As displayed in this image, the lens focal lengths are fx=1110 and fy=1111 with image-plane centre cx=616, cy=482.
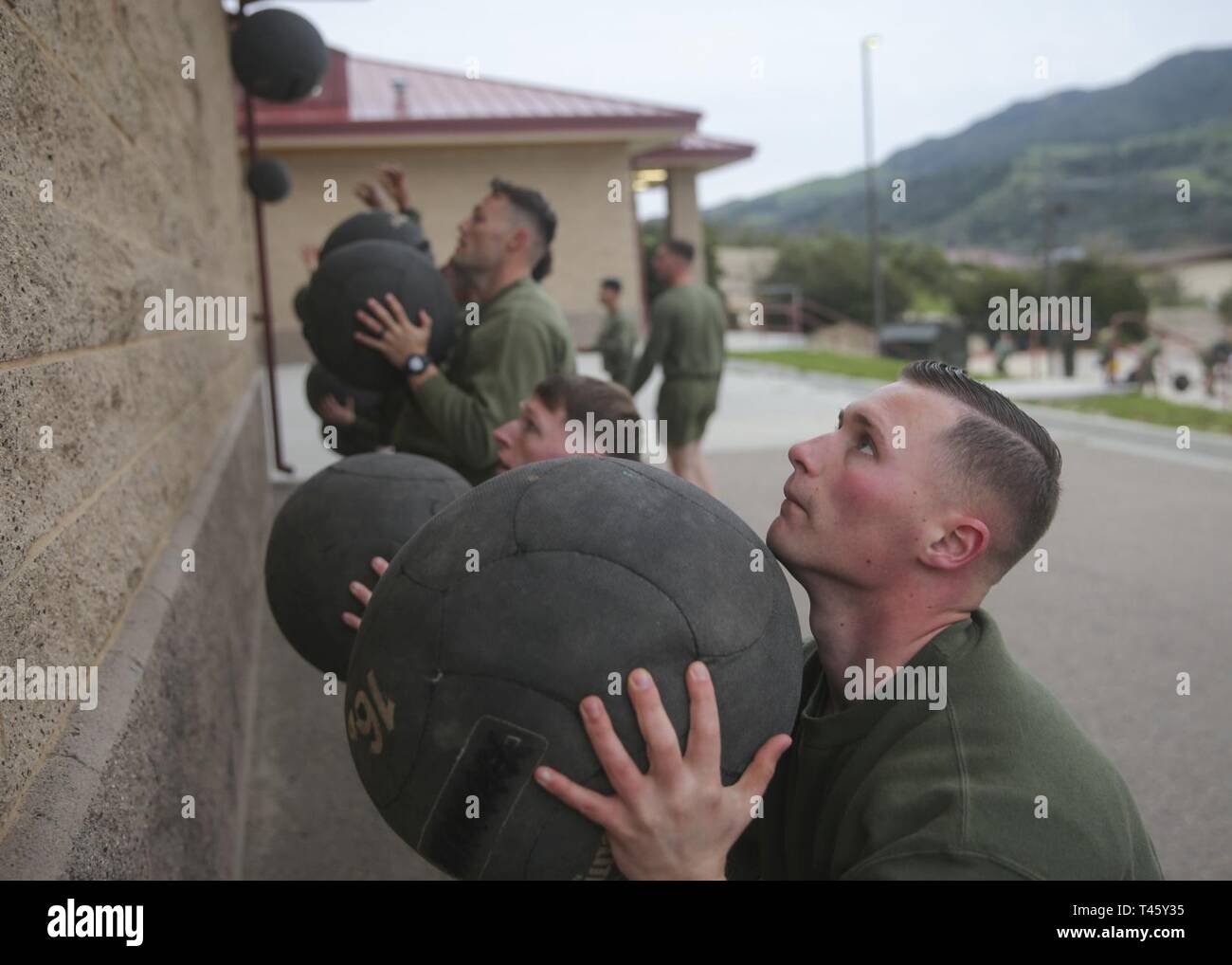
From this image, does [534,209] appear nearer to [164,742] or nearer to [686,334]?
[164,742]

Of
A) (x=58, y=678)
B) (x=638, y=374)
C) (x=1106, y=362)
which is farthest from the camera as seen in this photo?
(x=1106, y=362)

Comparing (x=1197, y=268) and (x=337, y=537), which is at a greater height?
(x=1197, y=268)

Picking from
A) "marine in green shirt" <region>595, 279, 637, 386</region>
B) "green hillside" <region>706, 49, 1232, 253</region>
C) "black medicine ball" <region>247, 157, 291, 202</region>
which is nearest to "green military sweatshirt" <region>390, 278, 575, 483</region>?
"black medicine ball" <region>247, 157, 291, 202</region>

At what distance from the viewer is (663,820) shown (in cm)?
154

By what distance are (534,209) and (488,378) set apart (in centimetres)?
83

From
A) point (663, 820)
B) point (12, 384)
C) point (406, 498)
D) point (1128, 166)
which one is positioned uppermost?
point (1128, 166)

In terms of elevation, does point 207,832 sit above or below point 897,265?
below

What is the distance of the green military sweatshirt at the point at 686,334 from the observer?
8.69m

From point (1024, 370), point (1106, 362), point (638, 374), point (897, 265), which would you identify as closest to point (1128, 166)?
point (897, 265)

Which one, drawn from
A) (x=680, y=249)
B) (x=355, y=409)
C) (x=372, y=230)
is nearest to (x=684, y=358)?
(x=680, y=249)

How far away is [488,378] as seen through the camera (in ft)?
13.1

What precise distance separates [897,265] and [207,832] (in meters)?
61.9

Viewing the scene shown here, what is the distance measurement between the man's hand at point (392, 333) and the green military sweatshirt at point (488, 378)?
134 mm
